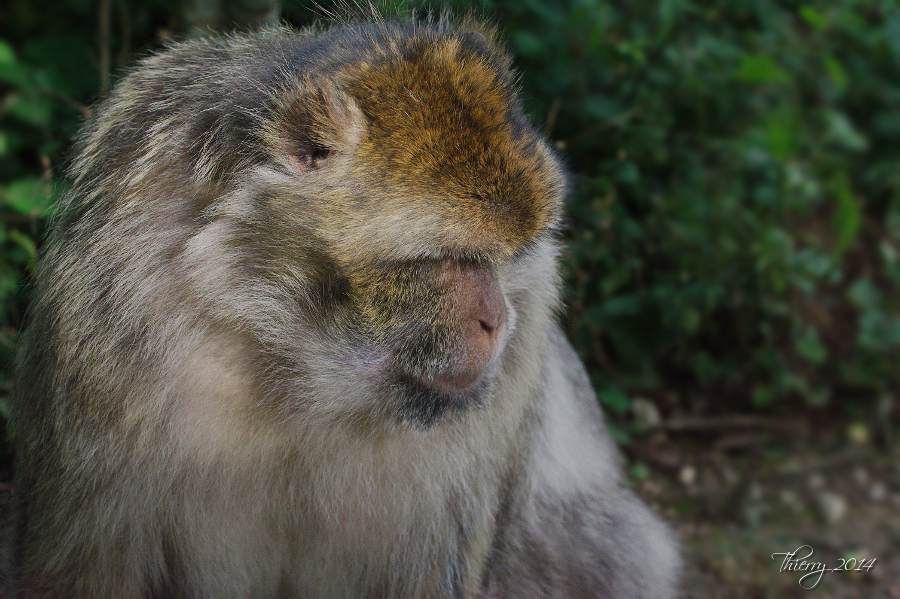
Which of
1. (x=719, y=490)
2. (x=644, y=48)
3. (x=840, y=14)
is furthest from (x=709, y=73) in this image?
(x=719, y=490)

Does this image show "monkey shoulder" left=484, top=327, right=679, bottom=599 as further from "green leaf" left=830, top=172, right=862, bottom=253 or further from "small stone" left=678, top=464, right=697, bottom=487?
"green leaf" left=830, top=172, right=862, bottom=253

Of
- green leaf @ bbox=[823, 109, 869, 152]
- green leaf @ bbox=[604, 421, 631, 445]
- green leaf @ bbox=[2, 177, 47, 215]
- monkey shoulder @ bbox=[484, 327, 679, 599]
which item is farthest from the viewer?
green leaf @ bbox=[823, 109, 869, 152]

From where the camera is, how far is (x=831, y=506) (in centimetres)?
395

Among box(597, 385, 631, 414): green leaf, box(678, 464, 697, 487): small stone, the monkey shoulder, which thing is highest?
the monkey shoulder

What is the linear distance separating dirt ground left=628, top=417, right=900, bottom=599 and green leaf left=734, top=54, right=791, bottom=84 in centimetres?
172

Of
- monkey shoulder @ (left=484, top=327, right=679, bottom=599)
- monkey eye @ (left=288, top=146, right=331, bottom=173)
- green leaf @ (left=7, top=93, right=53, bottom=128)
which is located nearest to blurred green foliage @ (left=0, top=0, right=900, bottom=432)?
green leaf @ (left=7, top=93, right=53, bottom=128)

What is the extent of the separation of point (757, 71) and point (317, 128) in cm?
308

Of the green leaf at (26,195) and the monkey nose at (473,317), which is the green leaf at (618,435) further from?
the green leaf at (26,195)

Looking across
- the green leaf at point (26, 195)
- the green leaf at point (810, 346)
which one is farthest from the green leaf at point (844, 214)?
the green leaf at point (26, 195)

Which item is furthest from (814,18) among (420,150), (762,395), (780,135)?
(420,150)

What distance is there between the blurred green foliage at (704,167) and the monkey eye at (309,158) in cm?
196

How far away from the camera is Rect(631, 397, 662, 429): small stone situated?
13.5 feet

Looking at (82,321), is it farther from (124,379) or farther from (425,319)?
(425,319)

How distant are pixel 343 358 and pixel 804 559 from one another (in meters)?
2.67
